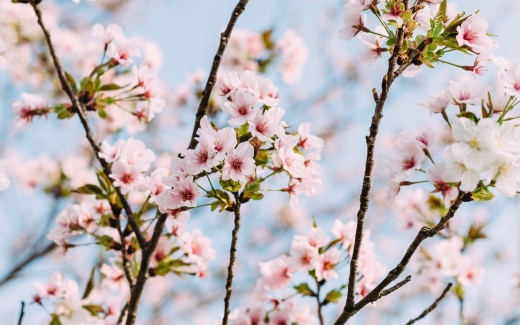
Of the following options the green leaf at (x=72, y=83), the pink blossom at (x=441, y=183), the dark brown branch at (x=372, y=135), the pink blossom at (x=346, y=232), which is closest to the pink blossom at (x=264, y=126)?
the dark brown branch at (x=372, y=135)

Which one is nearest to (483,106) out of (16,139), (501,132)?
(501,132)

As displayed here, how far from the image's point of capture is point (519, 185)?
1.26 m

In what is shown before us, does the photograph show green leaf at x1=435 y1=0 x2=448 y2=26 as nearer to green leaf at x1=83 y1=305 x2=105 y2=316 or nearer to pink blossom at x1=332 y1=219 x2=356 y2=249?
pink blossom at x1=332 y1=219 x2=356 y2=249

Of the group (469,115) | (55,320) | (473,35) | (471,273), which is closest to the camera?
(469,115)

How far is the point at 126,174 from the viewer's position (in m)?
Result: 1.84

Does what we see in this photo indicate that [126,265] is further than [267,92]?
Yes

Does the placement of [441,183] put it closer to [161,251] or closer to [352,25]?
[352,25]

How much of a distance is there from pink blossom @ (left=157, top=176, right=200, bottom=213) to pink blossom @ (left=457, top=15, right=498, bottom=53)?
0.87m

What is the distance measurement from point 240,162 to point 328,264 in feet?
2.61

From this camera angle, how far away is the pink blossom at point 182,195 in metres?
1.48

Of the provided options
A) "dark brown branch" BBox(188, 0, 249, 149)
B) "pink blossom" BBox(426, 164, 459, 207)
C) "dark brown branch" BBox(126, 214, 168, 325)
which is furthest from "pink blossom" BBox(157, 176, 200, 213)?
"pink blossom" BBox(426, 164, 459, 207)

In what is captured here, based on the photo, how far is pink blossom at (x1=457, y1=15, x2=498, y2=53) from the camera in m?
1.40

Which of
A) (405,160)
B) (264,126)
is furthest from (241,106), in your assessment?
(405,160)

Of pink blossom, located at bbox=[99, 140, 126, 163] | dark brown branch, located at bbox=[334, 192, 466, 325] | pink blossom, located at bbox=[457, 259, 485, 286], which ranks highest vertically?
pink blossom, located at bbox=[457, 259, 485, 286]
